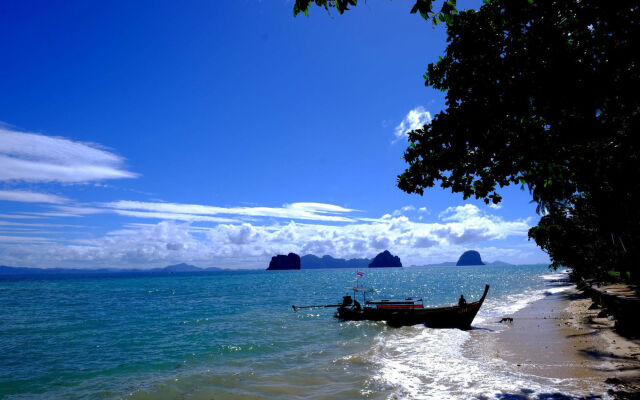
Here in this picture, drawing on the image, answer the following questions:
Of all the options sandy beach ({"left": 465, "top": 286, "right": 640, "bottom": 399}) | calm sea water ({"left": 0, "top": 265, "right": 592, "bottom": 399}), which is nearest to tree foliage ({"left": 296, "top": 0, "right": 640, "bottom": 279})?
sandy beach ({"left": 465, "top": 286, "right": 640, "bottom": 399})

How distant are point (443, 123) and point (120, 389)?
16674mm

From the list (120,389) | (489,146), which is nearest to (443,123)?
(489,146)

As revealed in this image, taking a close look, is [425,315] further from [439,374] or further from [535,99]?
[535,99]

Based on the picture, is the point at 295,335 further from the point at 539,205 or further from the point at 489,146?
the point at 539,205

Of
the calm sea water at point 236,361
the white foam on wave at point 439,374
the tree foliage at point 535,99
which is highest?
the tree foliage at point 535,99

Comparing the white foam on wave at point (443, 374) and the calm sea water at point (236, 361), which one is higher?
the white foam on wave at point (443, 374)

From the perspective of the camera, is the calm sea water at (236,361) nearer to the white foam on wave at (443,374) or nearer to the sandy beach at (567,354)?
the white foam on wave at (443,374)

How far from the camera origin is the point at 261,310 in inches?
1577

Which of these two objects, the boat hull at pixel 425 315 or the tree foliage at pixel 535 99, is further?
the boat hull at pixel 425 315

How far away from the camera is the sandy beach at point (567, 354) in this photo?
11.1 m

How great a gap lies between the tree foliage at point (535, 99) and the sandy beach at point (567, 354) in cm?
683

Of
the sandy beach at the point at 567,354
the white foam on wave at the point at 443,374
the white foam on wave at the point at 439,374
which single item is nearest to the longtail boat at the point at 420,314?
the sandy beach at the point at 567,354

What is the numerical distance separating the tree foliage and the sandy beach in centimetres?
683

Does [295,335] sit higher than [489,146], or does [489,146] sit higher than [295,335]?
[489,146]
